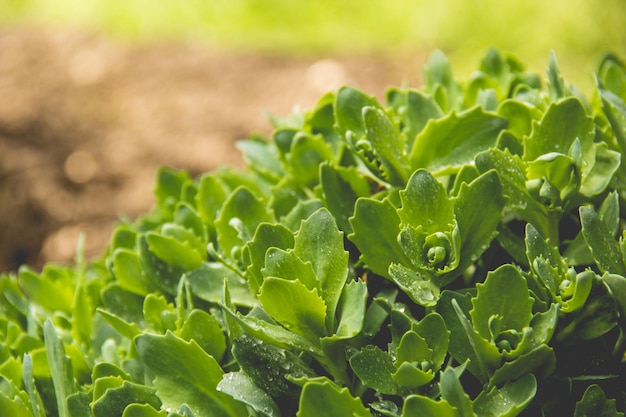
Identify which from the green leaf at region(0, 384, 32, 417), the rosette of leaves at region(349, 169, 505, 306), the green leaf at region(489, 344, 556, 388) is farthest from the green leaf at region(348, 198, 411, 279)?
the green leaf at region(0, 384, 32, 417)

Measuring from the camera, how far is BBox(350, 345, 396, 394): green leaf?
43.0 inches

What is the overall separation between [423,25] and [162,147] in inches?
120

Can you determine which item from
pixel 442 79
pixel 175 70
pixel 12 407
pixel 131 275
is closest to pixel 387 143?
pixel 442 79

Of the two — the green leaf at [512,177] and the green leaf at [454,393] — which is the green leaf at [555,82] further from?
the green leaf at [454,393]

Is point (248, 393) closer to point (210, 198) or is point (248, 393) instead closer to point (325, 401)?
point (325, 401)

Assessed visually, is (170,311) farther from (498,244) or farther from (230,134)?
(230,134)

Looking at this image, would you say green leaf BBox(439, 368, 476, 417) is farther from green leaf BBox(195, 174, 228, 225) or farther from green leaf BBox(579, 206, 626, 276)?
green leaf BBox(195, 174, 228, 225)

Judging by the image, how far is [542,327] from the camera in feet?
3.49

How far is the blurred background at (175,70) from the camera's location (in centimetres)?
496

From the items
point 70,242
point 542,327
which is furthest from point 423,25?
point 542,327

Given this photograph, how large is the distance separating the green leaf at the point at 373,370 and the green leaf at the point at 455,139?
37 cm

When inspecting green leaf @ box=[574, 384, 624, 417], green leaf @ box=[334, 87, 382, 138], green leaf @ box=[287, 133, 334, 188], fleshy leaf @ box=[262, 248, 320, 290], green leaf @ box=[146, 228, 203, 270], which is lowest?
green leaf @ box=[574, 384, 624, 417]

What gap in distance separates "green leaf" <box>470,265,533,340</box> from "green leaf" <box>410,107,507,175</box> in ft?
1.00

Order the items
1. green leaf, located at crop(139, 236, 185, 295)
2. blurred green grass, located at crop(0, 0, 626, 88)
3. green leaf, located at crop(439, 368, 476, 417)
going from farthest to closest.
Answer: blurred green grass, located at crop(0, 0, 626, 88)
green leaf, located at crop(139, 236, 185, 295)
green leaf, located at crop(439, 368, 476, 417)
